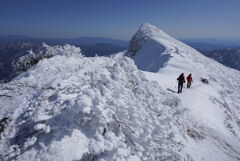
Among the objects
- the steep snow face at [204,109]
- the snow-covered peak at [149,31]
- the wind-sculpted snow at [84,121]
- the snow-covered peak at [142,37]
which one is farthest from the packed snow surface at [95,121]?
the snow-covered peak at [149,31]

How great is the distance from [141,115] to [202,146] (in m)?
4.19

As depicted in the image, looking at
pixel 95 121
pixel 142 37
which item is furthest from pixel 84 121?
pixel 142 37

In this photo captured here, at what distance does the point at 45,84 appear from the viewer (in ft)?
35.0

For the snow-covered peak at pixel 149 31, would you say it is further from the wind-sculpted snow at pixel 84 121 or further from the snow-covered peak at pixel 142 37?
the wind-sculpted snow at pixel 84 121

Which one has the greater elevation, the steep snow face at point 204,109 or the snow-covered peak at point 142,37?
the snow-covered peak at point 142,37

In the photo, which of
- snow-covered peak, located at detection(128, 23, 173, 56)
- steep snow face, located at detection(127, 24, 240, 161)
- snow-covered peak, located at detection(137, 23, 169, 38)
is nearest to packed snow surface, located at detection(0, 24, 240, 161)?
steep snow face, located at detection(127, 24, 240, 161)

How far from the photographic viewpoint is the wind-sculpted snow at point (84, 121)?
7.31m

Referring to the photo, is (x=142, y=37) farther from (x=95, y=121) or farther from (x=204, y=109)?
(x=95, y=121)

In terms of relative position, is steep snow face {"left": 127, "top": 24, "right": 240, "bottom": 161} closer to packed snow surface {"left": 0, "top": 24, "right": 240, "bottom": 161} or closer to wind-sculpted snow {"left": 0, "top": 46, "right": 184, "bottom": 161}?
packed snow surface {"left": 0, "top": 24, "right": 240, "bottom": 161}

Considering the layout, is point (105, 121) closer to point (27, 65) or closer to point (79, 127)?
point (79, 127)

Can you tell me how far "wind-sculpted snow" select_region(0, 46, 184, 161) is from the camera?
7.31 m

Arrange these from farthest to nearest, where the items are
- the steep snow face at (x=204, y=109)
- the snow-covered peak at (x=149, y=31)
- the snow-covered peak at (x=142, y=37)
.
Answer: the snow-covered peak at (x=149, y=31) → the snow-covered peak at (x=142, y=37) → the steep snow face at (x=204, y=109)

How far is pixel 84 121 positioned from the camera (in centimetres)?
802

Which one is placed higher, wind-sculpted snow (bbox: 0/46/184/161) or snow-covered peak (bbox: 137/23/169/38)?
snow-covered peak (bbox: 137/23/169/38)
